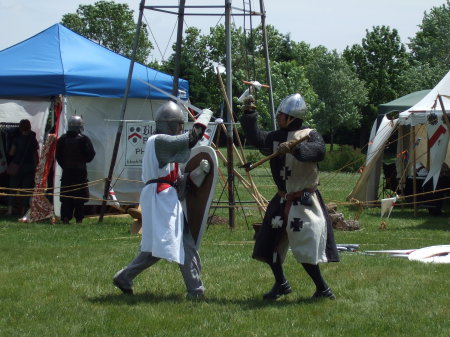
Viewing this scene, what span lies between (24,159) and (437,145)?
633cm

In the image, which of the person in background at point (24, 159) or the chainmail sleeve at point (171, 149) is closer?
the chainmail sleeve at point (171, 149)

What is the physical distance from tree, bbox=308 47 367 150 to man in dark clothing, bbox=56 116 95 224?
3957 centimetres

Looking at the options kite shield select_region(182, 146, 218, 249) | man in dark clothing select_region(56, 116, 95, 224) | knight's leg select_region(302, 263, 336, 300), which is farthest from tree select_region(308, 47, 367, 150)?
knight's leg select_region(302, 263, 336, 300)

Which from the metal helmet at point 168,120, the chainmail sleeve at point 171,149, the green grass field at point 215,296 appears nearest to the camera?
the green grass field at point 215,296

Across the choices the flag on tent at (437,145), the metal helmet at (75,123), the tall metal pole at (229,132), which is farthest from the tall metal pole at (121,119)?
the flag on tent at (437,145)

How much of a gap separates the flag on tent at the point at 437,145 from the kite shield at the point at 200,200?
7.36 meters

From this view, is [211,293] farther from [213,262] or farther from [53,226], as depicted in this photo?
[53,226]

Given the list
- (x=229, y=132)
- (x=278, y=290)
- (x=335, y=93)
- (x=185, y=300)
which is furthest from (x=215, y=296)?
(x=335, y=93)

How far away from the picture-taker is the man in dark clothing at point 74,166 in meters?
12.9

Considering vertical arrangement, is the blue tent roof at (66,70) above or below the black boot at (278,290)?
above

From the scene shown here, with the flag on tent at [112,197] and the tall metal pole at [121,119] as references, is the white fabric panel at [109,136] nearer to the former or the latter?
the flag on tent at [112,197]

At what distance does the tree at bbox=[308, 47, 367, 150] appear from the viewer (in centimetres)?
5269

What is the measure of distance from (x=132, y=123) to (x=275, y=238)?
22.3 ft

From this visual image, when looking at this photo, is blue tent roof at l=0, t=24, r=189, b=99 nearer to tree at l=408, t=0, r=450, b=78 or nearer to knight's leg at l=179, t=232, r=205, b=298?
knight's leg at l=179, t=232, r=205, b=298
